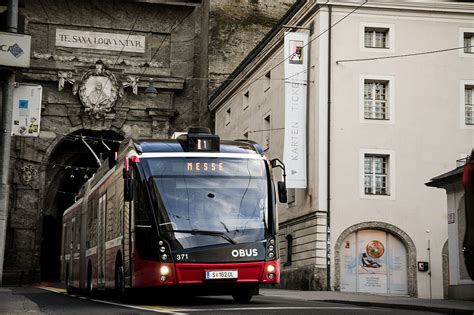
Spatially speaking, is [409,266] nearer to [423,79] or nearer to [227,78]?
[423,79]

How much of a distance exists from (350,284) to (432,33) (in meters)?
9.51

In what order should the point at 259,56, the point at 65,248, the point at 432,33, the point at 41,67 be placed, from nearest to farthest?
A: the point at 65,248, the point at 432,33, the point at 259,56, the point at 41,67

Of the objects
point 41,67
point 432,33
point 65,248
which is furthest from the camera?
point 41,67

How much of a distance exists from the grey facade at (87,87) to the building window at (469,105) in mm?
18790

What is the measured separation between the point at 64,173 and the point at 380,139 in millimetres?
24663

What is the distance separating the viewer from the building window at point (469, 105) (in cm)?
3266

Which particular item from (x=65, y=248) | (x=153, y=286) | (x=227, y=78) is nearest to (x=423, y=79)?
(x=65, y=248)

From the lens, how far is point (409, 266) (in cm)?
3070

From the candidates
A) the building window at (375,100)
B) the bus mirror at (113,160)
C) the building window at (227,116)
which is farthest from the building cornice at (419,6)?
the bus mirror at (113,160)

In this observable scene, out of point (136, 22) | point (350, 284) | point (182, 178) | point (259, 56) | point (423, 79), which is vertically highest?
point (136, 22)

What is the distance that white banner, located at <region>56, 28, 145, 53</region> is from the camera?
48.2 meters

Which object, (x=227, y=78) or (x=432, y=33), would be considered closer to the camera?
(x=432, y=33)

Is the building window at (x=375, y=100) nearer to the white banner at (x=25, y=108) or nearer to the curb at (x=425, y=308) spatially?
the white banner at (x=25, y=108)

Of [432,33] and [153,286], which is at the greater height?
[432,33]
